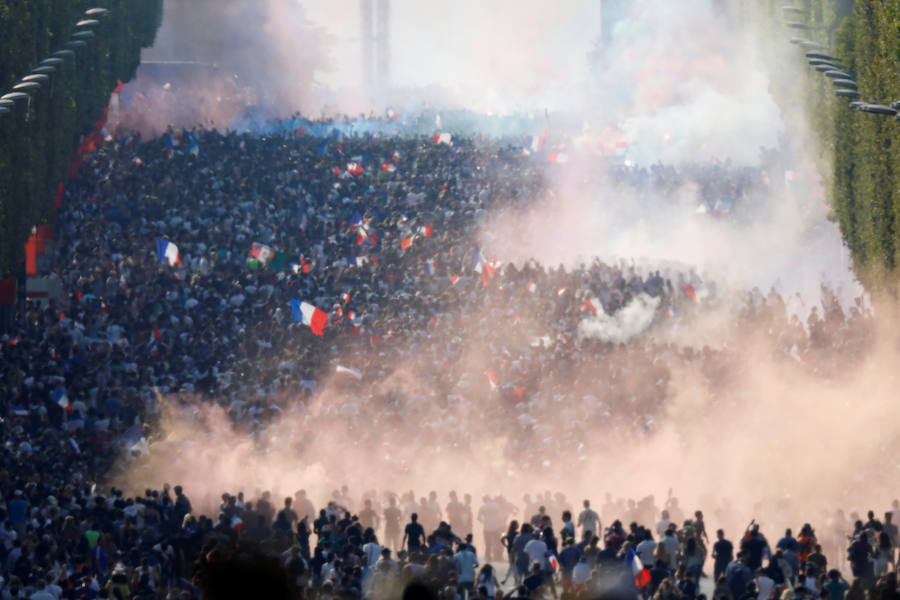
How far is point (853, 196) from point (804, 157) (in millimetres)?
21114

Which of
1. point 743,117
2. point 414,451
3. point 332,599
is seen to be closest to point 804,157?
point 743,117

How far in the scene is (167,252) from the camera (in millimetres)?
42906

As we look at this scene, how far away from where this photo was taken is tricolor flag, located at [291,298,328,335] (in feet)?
132

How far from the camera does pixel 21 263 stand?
40938mm

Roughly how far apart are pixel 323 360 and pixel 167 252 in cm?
648

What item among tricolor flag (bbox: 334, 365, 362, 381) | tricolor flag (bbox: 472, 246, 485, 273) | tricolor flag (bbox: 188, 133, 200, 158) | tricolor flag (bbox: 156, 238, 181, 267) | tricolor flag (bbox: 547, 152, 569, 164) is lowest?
tricolor flag (bbox: 334, 365, 362, 381)

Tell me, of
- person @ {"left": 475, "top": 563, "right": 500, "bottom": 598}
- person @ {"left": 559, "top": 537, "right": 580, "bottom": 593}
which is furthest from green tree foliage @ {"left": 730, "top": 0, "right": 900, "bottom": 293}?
person @ {"left": 475, "top": 563, "right": 500, "bottom": 598}

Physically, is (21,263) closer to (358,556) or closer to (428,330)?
(428,330)

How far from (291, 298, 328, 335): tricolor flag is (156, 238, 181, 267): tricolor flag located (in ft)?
14.1

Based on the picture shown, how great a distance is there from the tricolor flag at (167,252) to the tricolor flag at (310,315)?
14.1ft

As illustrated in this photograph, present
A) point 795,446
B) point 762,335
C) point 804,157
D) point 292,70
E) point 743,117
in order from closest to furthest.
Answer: point 795,446 → point 762,335 → point 804,157 → point 743,117 → point 292,70

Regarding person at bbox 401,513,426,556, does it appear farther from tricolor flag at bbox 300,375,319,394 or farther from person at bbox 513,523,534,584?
tricolor flag at bbox 300,375,319,394

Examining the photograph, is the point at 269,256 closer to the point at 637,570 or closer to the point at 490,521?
the point at 490,521

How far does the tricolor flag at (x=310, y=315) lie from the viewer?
40.1 meters
